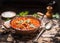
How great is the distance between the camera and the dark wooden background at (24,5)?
2354 millimetres

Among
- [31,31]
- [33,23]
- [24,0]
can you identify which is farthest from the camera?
[24,0]

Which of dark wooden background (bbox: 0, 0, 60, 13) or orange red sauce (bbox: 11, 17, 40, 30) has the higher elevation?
dark wooden background (bbox: 0, 0, 60, 13)

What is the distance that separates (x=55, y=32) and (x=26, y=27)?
284mm

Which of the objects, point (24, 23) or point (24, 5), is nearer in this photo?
point (24, 23)

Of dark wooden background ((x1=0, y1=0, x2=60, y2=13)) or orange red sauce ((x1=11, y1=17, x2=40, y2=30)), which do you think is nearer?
orange red sauce ((x1=11, y1=17, x2=40, y2=30))

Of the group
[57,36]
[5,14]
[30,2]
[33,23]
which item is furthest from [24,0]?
[57,36]

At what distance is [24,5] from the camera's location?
94.2 inches

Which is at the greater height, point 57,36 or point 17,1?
point 17,1

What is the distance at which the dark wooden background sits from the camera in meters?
2.35

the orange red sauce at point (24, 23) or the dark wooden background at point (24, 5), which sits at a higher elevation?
the dark wooden background at point (24, 5)

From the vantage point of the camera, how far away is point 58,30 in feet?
5.59

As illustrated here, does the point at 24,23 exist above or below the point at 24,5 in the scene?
below

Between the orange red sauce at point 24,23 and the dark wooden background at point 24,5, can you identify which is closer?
the orange red sauce at point 24,23

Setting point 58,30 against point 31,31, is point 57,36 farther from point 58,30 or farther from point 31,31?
point 31,31
